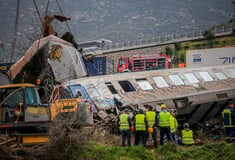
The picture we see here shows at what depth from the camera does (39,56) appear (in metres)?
18.5

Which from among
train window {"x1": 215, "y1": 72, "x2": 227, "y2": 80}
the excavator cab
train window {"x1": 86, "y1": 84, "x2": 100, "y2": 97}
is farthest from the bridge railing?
the excavator cab

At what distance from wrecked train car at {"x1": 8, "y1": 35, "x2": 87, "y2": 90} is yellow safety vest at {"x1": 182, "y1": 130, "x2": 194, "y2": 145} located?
5.92 m

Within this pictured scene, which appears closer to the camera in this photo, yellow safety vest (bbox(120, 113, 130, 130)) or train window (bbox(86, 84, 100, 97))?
yellow safety vest (bbox(120, 113, 130, 130))

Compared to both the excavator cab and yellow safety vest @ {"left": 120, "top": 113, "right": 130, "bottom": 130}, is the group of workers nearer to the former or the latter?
yellow safety vest @ {"left": 120, "top": 113, "right": 130, "bottom": 130}

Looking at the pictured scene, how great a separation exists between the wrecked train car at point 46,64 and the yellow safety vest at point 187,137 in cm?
592

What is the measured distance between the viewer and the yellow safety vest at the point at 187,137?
620 inches

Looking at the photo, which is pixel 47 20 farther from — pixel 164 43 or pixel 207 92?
pixel 164 43

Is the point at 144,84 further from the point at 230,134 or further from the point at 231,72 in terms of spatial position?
the point at 231,72

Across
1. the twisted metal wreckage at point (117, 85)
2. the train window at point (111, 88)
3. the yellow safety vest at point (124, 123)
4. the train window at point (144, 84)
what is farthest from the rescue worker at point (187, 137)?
the train window at point (144, 84)

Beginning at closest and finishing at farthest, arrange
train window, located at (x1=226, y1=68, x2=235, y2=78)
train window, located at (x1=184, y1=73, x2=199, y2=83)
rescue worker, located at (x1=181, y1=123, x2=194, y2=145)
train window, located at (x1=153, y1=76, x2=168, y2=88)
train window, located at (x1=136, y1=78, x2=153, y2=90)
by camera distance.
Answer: rescue worker, located at (x1=181, y1=123, x2=194, y2=145) → train window, located at (x1=136, y1=78, x2=153, y2=90) → train window, located at (x1=153, y1=76, x2=168, y2=88) → train window, located at (x1=184, y1=73, x2=199, y2=83) → train window, located at (x1=226, y1=68, x2=235, y2=78)

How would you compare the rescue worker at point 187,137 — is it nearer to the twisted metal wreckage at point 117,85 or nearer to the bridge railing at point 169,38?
the twisted metal wreckage at point 117,85

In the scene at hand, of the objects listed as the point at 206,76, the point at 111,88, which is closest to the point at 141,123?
the point at 111,88

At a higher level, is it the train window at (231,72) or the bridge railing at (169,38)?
the bridge railing at (169,38)

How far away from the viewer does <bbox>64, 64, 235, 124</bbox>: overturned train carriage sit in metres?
18.2
